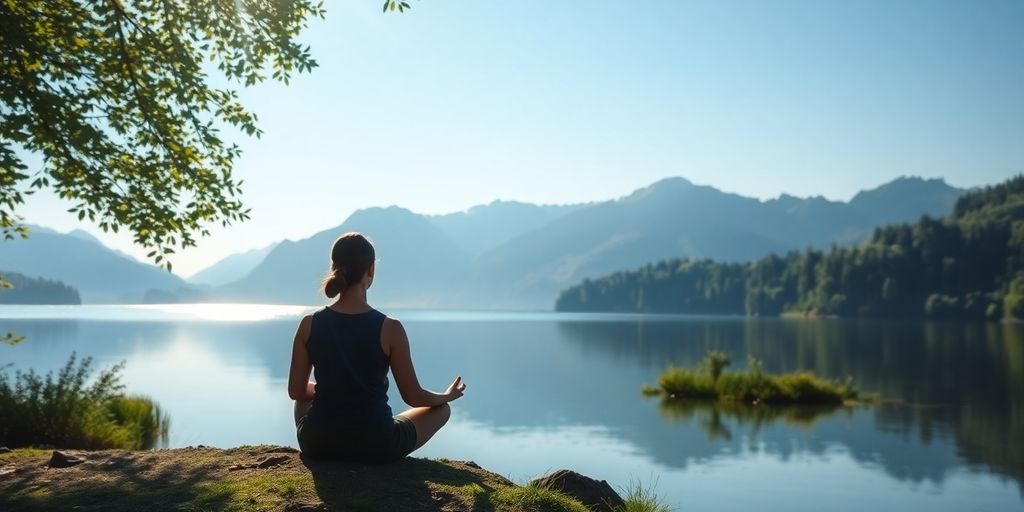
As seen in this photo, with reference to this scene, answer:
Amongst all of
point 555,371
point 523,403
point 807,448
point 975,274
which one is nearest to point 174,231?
point 807,448

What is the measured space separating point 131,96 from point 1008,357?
60.2 meters

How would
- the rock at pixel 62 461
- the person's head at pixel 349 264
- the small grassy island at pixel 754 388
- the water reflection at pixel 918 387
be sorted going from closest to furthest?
the person's head at pixel 349 264 → the rock at pixel 62 461 → the water reflection at pixel 918 387 → the small grassy island at pixel 754 388

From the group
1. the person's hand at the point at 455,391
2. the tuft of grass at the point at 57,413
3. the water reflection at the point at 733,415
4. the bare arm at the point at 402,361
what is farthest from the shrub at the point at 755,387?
the bare arm at the point at 402,361

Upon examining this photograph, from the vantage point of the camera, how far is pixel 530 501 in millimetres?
6680

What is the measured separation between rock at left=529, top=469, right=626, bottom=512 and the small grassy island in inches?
1048

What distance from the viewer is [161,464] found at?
768 cm

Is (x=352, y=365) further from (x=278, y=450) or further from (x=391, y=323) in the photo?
(x=278, y=450)

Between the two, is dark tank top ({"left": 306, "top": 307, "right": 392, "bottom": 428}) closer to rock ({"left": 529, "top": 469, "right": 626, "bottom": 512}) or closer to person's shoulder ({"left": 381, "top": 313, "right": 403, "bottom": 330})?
person's shoulder ({"left": 381, "top": 313, "right": 403, "bottom": 330})

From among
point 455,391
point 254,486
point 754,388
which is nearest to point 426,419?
point 455,391

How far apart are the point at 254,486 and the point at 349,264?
192 centimetres

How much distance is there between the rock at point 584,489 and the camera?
7.91 m

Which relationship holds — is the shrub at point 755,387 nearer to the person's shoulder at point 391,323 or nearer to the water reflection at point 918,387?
the water reflection at point 918,387

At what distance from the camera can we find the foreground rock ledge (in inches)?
241

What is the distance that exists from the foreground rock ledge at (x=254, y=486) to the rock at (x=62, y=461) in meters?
0.06
